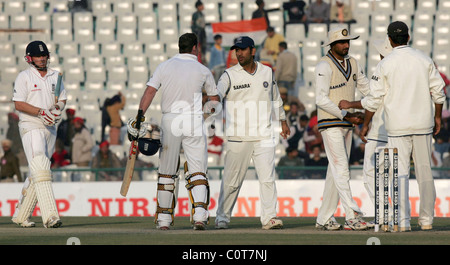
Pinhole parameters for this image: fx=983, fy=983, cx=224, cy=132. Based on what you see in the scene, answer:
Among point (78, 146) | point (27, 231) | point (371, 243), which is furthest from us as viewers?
point (78, 146)

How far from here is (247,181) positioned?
762 inches

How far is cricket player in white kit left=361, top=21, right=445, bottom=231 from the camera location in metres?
10.9

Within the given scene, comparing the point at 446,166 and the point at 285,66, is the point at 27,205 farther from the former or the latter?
the point at 285,66

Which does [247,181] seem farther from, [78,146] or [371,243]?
[371,243]

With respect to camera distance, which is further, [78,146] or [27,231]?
[78,146]

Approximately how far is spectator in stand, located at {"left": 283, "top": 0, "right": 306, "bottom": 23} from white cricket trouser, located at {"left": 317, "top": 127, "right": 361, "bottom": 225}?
15338 mm

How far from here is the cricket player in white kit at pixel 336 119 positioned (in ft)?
37.7

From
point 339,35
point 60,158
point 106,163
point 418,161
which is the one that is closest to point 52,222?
point 339,35

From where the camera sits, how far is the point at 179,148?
11.7 meters

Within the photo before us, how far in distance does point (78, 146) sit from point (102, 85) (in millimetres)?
5215

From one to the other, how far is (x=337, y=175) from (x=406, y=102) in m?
1.24

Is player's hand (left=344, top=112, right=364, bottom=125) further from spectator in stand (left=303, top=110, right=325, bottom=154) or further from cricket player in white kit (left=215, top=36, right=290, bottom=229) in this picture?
spectator in stand (left=303, top=110, right=325, bottom=154)

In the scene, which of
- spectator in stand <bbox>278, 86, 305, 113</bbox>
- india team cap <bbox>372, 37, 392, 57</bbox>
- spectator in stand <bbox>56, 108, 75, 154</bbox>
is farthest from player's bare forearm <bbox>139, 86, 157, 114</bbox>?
spectator in stand <bbox>278, 86, 305, 113</bbox>
